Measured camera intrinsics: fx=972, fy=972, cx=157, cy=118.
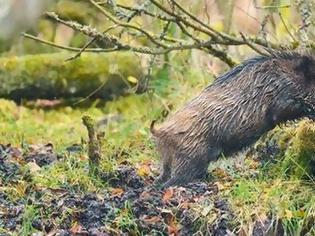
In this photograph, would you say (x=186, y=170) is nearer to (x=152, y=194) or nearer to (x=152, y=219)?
(x=152, y=194)

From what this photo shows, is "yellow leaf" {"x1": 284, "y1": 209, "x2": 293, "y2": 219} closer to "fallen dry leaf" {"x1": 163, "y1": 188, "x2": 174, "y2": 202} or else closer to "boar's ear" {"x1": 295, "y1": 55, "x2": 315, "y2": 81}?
"fallen dry leaf" {"x1": 163, "y1": 188, "x2": 174, "y2": 202}

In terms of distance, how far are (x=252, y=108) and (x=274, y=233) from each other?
1.21 metres

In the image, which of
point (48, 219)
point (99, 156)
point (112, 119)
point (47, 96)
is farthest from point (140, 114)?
point (48, 219)

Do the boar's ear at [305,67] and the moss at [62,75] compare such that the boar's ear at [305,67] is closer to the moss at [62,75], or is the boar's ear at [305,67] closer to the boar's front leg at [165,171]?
the boar's front leg at [165,171]

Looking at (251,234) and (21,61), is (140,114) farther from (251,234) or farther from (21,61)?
(251,234)

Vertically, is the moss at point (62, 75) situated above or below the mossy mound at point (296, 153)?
below

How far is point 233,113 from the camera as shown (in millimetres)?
6535

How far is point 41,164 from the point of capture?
7.53 meters

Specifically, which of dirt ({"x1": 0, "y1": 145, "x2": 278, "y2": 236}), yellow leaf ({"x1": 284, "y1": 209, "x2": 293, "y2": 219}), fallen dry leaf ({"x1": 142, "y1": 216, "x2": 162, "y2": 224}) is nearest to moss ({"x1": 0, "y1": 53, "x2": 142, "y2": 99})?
dirt ({"x1": 0, "y1": 145, "x2": 278, "y2": 236})

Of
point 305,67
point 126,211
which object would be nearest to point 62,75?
point 305,67

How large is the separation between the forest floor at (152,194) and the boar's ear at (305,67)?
0.31m

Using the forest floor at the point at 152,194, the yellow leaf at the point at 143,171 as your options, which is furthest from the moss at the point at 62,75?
the yellow leaf at the point at 143,171

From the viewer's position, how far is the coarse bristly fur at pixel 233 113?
21.2 feet

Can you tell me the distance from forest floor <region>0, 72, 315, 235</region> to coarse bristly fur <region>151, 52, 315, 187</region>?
0.46ft
